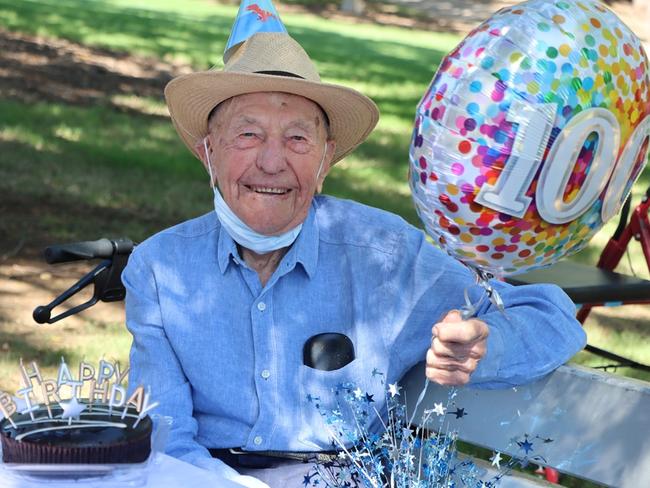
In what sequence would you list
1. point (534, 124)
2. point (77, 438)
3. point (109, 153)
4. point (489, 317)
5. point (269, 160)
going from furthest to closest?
1. point (109, 153)
2. point (269, 160)
3. point (489, 317)
4. point (534, 124)
5. point (77, 438)

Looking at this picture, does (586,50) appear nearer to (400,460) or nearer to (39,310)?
(400,460)

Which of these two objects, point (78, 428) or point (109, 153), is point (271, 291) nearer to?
point (78, 428)

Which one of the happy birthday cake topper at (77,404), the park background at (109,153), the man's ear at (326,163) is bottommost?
the park background at (109,153)

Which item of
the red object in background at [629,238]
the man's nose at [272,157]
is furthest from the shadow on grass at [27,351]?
the man's nose at [272,157]

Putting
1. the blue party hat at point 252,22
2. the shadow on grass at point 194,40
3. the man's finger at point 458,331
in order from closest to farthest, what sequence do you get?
the man's finger at point 458,331 < the blue party hat at point 252,22 < the shadow on grass at point 194,40

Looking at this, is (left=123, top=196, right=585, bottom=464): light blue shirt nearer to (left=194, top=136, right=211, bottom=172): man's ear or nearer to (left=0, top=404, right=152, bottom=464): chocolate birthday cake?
(left=194, top=136, right=211, bottom=172): man's ear

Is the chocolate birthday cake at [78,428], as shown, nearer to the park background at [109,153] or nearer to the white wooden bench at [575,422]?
the white wooden bench at [575,422]

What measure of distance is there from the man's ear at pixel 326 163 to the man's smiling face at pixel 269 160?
52 mm

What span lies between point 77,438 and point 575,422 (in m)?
1.22

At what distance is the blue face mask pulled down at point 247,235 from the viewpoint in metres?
2.75

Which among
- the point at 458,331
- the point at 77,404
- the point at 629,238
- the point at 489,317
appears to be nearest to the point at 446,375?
the point at 458,331

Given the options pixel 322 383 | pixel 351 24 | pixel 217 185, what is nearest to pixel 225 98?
pixel 217 185

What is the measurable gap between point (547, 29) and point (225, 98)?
1019 mm

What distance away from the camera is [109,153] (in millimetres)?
8727
